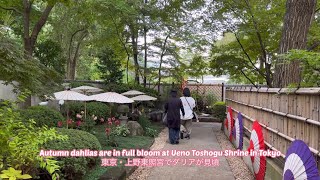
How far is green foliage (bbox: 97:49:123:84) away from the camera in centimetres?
1578

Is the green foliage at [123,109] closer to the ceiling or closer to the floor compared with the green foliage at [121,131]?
closer to the ceiling

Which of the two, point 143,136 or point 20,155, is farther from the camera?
point 143,136

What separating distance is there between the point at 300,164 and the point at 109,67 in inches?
529

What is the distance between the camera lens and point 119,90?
14891mm

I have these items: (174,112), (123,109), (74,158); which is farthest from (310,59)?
(123,109)

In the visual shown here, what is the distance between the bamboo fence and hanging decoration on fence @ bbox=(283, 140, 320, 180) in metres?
0.11

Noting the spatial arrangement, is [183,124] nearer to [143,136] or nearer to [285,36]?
[143,136]

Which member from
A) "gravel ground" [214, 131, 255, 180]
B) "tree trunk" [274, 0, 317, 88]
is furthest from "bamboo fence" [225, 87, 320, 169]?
"gravel ground" [214, 131, 255, 180]

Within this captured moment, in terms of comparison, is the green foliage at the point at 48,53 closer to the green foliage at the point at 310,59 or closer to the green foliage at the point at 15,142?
the green foliage at the point at 15,142

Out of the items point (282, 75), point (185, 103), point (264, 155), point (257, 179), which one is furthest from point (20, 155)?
point (185, 103)

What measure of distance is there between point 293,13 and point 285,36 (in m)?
0.46

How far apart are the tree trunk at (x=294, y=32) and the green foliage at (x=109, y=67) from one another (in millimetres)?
10720

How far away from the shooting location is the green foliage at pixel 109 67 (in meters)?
15.8

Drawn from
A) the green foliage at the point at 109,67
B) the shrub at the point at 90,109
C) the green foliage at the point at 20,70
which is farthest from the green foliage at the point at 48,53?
the green foliage at the point at 20,70
